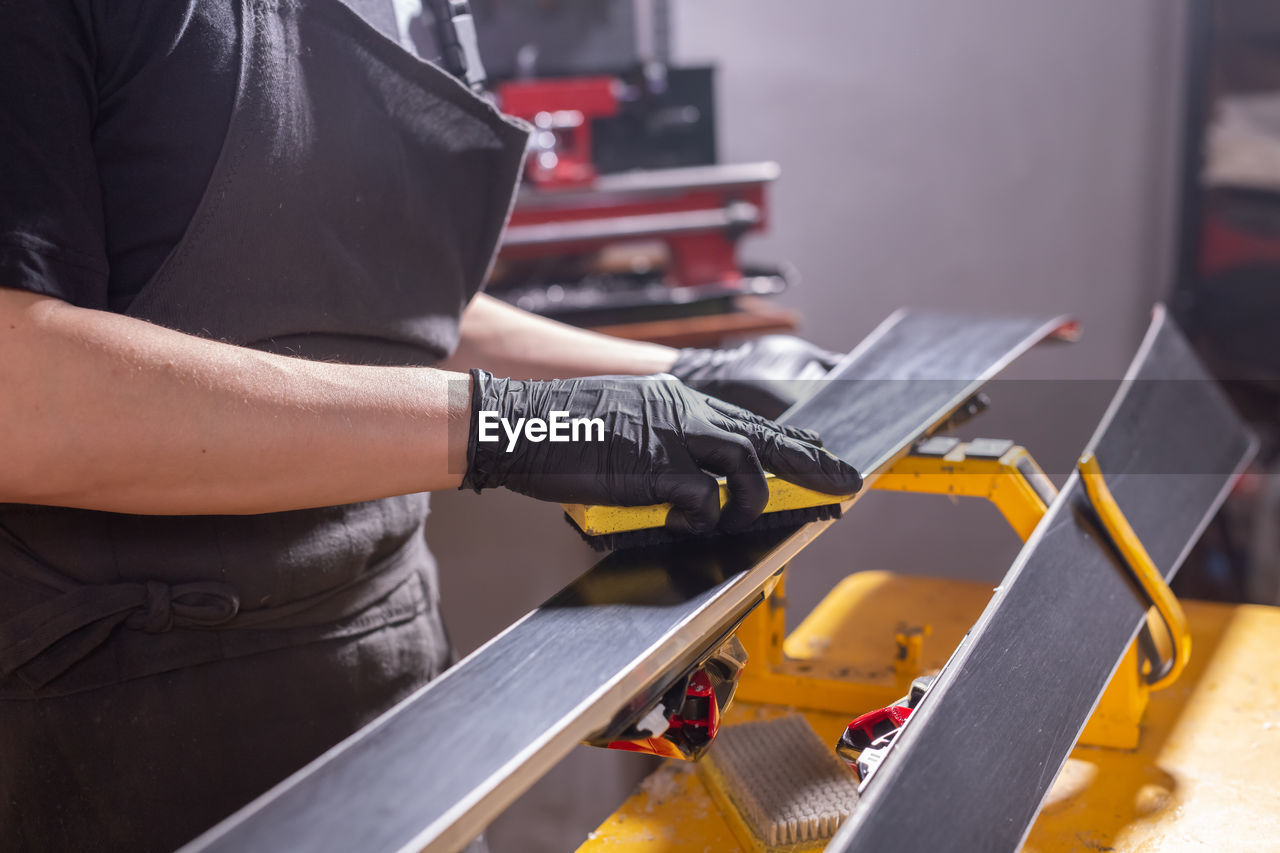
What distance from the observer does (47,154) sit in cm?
61

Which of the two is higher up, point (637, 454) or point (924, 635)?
point (637, 454)

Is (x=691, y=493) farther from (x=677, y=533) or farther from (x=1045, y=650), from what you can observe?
(x=1045, y=650)

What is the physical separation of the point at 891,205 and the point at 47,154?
8.15ft

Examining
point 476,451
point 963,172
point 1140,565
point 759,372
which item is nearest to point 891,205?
point 963,172

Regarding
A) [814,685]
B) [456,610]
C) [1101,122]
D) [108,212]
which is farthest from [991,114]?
[108,212]

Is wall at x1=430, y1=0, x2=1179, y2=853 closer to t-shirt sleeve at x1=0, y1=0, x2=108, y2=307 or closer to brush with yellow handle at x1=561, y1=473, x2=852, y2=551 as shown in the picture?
brush with yellow handle at x1=561, y1=473, x2=852, y2=551

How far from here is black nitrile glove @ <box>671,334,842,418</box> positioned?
3.55ft

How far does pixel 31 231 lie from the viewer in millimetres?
595

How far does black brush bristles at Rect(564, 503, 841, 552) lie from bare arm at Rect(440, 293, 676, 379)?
399mm

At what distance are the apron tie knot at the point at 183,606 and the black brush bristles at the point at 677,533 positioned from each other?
29 cm

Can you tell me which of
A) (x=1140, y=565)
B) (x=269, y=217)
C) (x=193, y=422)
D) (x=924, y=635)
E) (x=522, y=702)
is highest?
(x=269, y=217)

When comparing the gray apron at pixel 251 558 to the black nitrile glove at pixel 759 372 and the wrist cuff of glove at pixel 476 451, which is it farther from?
the black nitrile glove at pixel 759 372

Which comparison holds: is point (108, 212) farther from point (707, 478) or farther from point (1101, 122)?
point (1101, 122)

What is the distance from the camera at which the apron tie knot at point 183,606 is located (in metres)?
0.76
